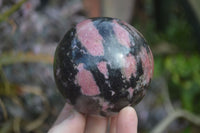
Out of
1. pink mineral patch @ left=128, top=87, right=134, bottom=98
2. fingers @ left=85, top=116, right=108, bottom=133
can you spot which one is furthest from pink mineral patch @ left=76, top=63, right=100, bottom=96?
fingers @ left=85, top=116, right=108, bottom=133

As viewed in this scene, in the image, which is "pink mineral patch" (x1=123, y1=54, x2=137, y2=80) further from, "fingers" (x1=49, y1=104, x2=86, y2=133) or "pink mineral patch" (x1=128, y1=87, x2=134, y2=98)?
"fingers" (x1=49, y1=104, x2=86, y2=133)

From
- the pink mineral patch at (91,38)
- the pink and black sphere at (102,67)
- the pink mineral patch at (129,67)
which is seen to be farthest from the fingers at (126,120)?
the pink mineral patch at (91,38)

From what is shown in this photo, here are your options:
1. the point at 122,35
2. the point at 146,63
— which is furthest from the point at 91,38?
the point at 146,63

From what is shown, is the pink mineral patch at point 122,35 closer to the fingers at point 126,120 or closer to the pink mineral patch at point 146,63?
the pink mineral patch at point 146,63

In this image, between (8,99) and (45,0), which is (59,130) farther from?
(45,0)

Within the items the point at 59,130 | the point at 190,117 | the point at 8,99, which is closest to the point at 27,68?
the point at 8,99
